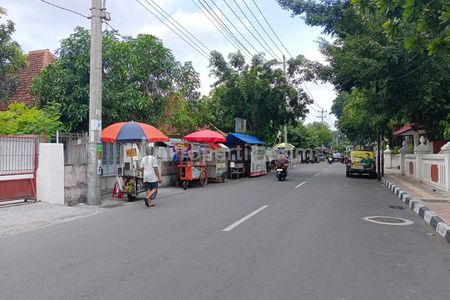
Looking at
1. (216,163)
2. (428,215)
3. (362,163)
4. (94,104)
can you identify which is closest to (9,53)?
(94,104)

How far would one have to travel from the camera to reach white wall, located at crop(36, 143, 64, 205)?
39.8 feet

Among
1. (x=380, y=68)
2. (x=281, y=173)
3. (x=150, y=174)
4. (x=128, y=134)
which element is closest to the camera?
(x=150, y=174)

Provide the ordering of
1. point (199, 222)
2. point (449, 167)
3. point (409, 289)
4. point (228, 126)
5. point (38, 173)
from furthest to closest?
point (228, 126) → point (449, 167) → point (38, 173) → point (199, 222) → point (409, 289)

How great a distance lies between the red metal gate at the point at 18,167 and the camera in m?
11.4

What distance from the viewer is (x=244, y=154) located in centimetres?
2766

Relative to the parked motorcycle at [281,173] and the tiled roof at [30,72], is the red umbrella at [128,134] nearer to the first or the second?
the tiled roof at [30,72]

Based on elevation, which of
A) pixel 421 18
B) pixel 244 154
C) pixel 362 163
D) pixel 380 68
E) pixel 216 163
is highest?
pixel 380 68

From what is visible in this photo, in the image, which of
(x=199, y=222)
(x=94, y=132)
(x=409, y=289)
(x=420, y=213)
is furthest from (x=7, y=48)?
(x=409, y=289)

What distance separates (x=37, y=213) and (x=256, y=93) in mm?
21050

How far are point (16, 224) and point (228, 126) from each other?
25043mm

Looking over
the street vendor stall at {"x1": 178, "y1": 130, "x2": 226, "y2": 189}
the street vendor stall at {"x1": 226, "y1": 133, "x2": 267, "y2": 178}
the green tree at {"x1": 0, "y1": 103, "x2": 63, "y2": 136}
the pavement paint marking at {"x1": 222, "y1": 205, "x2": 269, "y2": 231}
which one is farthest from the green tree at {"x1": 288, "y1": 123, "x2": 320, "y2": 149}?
the pavement paint marking at {"x1": 222, "y1": 205, "x2": 269, "y2": 231}

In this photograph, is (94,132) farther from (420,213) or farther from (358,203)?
(420,213)

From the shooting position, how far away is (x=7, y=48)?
17.1 meters

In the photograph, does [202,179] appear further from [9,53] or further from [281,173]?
[9,53]
